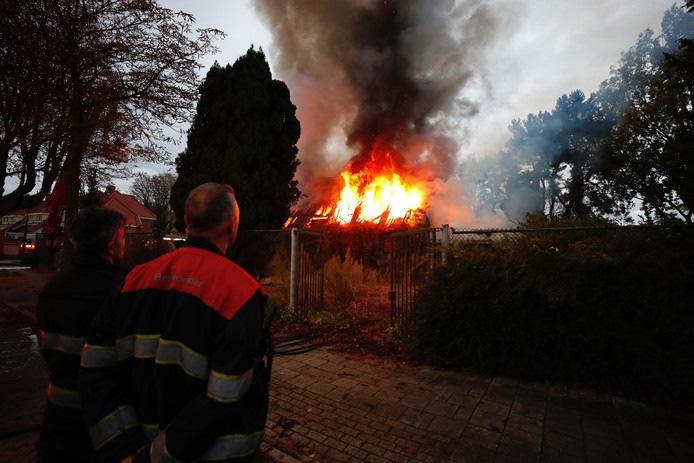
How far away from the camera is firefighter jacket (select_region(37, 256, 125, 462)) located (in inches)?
73.4

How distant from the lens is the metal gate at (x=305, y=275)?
8.20 meters

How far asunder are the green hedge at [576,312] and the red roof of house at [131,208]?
158ft

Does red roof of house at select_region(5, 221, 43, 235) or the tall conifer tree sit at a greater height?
the tall conifer tree

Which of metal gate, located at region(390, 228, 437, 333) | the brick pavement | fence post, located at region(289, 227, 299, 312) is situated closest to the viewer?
the brick pavement

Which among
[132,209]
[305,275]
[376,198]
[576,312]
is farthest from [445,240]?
[132,209]

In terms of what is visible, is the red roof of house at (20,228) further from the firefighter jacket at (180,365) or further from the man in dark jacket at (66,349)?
the firefighter jacket at (180,365)

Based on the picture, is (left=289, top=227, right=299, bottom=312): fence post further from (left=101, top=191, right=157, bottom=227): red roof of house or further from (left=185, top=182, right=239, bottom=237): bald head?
(left=101, top=191, right=157, bottom=227): red roof of house

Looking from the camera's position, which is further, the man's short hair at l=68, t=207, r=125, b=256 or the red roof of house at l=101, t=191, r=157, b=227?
the red roof of house at l=101, t=191, r=157, b=227

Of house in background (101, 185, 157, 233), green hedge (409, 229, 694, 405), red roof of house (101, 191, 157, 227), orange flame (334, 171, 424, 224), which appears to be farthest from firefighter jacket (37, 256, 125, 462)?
red roof of house (101, 191, 157, 227)

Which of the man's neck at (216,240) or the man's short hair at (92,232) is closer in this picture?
the man's neck at (216,240)

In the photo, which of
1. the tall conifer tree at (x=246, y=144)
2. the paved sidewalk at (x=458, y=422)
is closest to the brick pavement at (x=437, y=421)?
the paved sidewalk at (x=458, y=422)

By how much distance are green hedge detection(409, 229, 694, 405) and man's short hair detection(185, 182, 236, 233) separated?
4272 mm

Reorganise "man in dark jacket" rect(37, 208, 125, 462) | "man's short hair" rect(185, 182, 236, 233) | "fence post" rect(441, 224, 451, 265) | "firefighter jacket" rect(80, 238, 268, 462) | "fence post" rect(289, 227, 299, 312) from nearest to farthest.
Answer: "firefighter jacket" rect(80, 238, 268, 462), "man's short hair" rect(185, 182, 236, 233), "man in dark jacket" rect(37, 208, 125, 462), "fence post" rect(441, 224, 451, 265), "fence post" rect(289, 227, 299, 312)

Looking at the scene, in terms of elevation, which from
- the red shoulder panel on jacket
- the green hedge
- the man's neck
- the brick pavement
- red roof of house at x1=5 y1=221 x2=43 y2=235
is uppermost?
red roof of house at x1=5 y1=221 x2=43 y2=235
